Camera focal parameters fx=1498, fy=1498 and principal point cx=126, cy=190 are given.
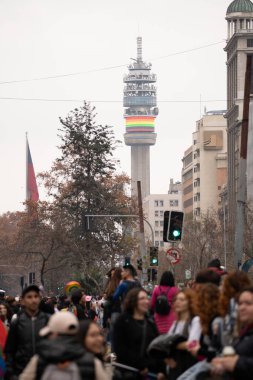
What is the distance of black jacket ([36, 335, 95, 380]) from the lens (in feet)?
33.1

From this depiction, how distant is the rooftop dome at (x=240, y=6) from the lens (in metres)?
180

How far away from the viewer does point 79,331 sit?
1079cm

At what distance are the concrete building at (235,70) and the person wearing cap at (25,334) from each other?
453 ft

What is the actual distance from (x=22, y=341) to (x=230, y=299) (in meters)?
3.17

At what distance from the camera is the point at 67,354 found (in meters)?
10.1

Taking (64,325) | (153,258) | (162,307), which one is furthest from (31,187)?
(64,325)

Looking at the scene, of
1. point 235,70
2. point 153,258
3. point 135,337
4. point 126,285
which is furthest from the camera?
point 235,70

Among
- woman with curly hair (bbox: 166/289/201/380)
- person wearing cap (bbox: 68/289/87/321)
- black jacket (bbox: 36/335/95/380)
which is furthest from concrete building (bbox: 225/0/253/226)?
black jacket (bbox: 36/335/95/380)

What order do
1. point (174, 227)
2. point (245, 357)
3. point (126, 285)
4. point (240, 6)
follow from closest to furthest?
point (245, 357) < point (126, 285) < point (174, 227) < point (240, 6)

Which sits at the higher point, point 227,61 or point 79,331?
point 227,61

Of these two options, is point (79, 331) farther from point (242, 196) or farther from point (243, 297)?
point (242, 196)

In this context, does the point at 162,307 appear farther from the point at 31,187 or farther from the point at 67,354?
the point at 31,187

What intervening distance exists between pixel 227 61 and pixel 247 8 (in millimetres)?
7727

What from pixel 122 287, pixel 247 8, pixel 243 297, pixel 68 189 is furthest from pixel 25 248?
pixel 247 8
